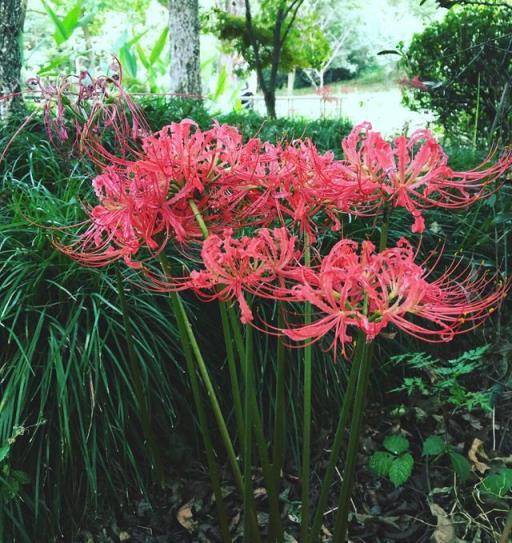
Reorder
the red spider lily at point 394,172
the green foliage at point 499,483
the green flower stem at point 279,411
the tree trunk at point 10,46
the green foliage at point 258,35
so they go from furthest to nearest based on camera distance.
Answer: the green foliage at point 258,35, the tree trunk at point 10,46, the green foliage at point 499,483, the green flower stem at point 279,411, the red spider lily at point 394,172

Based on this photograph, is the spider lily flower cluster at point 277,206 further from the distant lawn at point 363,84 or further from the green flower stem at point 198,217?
the distant lawn at point 363,84

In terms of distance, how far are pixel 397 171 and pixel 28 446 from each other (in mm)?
1415

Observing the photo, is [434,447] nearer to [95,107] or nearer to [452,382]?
[452,382]

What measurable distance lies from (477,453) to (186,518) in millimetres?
1034

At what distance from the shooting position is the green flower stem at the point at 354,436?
123cm

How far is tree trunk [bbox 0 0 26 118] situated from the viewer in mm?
3391

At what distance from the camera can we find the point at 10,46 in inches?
137

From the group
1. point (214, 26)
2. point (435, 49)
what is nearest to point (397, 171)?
point (435, 49)

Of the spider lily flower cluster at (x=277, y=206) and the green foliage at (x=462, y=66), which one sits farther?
the green foliage at (x=462, y=66)

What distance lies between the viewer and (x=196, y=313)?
2400 millimetres

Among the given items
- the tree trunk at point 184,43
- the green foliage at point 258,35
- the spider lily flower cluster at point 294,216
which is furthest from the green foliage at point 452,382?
the green foliage at point 258,35

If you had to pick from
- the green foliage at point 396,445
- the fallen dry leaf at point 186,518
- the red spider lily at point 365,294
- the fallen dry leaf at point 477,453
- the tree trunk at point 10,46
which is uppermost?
the tree trunk at point 10,46

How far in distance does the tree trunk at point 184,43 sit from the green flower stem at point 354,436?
6.55m

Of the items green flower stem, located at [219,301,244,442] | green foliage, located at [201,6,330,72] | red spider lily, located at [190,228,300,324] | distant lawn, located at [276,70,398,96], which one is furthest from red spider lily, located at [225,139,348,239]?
distant lawn, located at [276,70,398,96]
